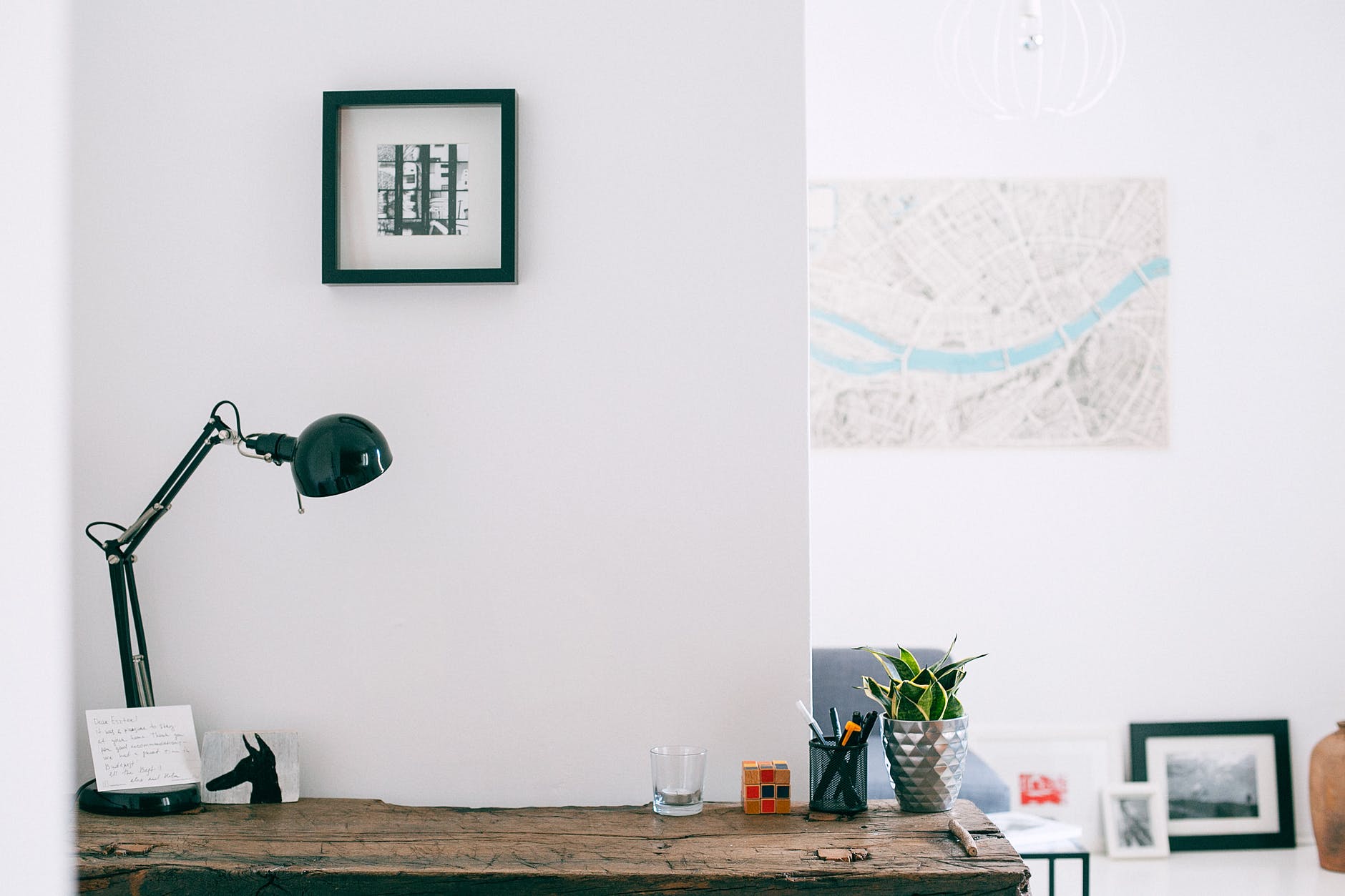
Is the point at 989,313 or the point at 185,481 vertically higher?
the point at 989,313

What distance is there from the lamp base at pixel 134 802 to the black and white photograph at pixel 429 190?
0.86m

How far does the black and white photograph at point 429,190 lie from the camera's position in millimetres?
1456

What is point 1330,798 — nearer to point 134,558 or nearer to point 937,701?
point 937,701

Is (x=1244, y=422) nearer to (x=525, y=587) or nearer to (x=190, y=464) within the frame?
(x=525, y=587)

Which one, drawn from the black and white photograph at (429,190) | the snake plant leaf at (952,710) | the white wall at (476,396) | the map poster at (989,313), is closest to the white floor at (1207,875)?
the map poster at (989,313)

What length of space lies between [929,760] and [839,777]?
126 mm

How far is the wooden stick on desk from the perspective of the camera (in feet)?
3.90

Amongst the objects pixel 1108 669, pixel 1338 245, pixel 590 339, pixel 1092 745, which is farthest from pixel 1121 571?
pixel 590 339

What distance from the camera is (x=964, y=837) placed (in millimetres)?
1228

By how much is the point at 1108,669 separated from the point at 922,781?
225cm

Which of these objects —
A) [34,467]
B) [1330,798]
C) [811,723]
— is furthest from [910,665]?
[1330,798]

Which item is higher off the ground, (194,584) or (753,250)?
(753,250)

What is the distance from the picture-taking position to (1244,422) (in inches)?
130

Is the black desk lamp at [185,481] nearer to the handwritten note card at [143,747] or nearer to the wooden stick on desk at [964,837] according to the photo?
the handwritten note card at [143,747]
